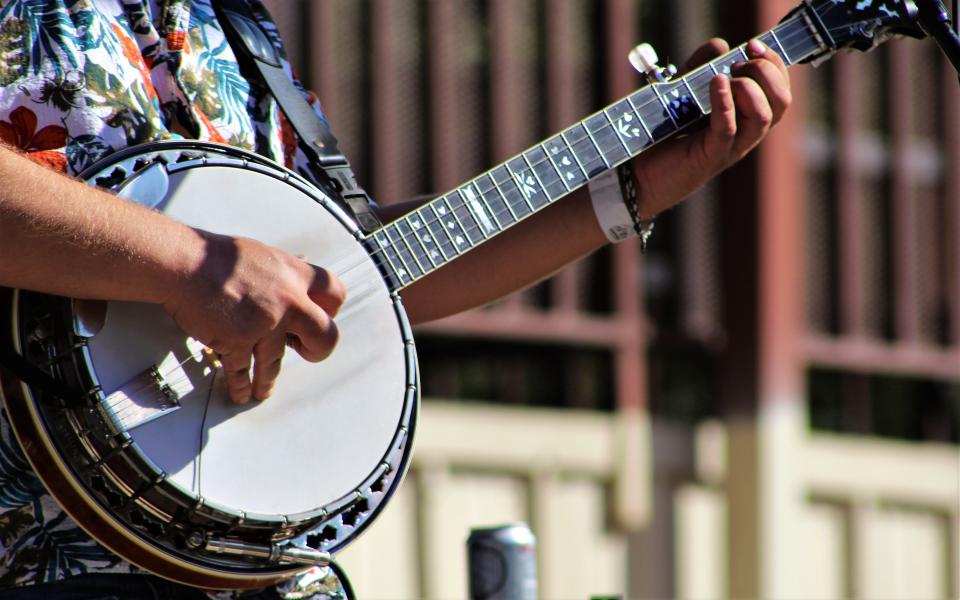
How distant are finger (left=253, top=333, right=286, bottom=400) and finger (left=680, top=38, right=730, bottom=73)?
796mm

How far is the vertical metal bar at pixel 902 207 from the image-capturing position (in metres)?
4.91

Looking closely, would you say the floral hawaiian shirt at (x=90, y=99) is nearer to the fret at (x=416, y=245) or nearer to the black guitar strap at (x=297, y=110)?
the black guitar strap at (x=297, y=110)

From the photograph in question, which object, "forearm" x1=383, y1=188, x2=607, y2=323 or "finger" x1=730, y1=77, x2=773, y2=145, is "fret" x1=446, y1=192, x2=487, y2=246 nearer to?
"forearm" x1=383, y1=188, x2=607, y2=323

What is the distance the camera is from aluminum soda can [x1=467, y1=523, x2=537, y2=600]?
4.75 feet

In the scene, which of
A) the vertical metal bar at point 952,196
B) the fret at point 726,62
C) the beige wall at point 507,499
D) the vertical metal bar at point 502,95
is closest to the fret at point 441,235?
the fret at point 726,62

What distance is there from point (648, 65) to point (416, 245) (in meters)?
0.44

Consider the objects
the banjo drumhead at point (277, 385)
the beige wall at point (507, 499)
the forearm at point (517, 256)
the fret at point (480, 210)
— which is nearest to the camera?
the banjo drumhead at point (277, 385)

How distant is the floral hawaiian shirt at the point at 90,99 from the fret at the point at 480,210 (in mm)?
284

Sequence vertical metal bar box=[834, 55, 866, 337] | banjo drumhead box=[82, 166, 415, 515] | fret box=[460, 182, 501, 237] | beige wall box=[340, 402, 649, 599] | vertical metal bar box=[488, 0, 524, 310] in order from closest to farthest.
Answer: banjo drumhead box=[82, 166, 415, 515], fret box=[460, 182, 501, 237], beige wall box=[340, 402, 649, 599], vertical metal bar box=[488, 0, 524, 310], vertical metal bar box=[834, 55, 866, 337]

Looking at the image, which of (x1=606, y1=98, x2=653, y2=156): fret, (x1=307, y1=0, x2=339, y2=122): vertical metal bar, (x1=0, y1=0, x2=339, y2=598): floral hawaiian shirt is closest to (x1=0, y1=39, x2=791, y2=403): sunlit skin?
(x1=0, y1=0, x2=339, y2=598): floral hawaiian shirt

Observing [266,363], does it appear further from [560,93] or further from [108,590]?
[560,93]

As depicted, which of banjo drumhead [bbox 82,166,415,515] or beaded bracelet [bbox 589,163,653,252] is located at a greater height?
beaded bracelet [bbox 589,163,653,252]

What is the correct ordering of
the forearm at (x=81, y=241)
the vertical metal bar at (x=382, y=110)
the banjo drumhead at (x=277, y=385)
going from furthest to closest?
the vertical metal bar at (x=382, y=110)
the banjo drumhead at (x=277, y=385)
the forearm at (x=81, y=241)

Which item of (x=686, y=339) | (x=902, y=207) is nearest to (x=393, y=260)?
(x=686, y=339)
